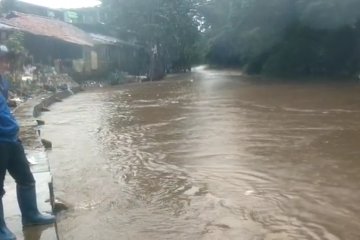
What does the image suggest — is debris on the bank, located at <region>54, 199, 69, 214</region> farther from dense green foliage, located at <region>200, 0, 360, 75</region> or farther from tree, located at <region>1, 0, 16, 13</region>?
tree, located at <region>1, 0, 16, 13</region>

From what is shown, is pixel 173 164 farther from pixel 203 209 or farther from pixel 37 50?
pixel 37 50

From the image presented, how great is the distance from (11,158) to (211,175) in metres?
3.30

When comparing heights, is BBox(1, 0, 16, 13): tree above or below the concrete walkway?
above

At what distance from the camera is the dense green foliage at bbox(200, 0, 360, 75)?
2631cm

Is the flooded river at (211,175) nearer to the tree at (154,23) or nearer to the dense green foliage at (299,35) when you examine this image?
the dense green foliage at (299,35)

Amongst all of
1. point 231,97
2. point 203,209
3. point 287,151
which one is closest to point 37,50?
point 231,97

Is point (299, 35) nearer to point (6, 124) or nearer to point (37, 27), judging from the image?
point (37, 27)

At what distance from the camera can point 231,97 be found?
18.3 meters

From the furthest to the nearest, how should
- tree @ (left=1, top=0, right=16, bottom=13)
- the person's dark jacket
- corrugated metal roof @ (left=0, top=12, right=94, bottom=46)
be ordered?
tree @ (left=1, top=0, right=16, bottom=13), corrugated metal roof @ (left=0, top=12, right=94, bottom=46), the person's dark jacket

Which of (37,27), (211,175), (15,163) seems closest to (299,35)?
(37,27)

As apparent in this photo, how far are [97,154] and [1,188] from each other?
4.60 m

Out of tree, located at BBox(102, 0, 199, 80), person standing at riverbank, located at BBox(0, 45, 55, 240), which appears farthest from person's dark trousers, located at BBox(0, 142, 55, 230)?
tree, located at BBox(102, 0, 199, 80)

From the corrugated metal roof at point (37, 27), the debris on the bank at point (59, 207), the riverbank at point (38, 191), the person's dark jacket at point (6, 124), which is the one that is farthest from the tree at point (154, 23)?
the person's dark jacket at point (6, 124)

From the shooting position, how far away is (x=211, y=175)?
6664 mm
